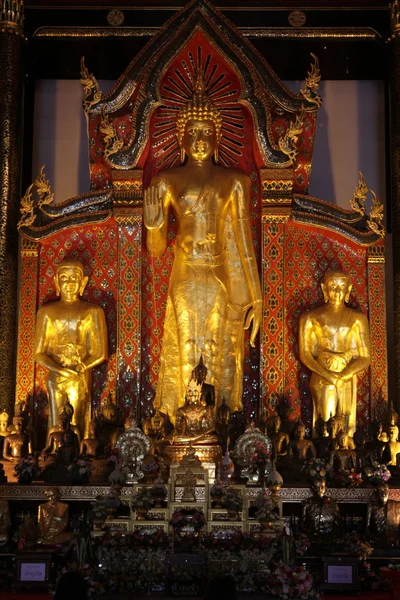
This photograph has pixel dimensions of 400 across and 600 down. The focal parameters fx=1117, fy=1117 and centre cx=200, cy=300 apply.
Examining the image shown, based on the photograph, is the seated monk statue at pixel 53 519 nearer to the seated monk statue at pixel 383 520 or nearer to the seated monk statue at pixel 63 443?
the seated monk statue at pixel 63 443

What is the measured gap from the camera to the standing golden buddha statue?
10.3 metres

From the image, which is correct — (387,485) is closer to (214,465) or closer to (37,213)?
(214,465)

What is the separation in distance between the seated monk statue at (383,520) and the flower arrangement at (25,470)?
2680 mm

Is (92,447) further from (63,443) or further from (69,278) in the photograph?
(69,278)

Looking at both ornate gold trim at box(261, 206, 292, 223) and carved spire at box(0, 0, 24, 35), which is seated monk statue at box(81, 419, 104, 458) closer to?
ornate gold trim at box(261, 206, 292, 223)

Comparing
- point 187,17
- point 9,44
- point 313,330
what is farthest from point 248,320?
point 9,44

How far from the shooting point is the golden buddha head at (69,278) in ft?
34.0

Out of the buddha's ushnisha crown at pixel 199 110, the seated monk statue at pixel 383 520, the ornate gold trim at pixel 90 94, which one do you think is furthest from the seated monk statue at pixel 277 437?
the ornate gold trim at pixel 90 94

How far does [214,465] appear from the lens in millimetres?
8930

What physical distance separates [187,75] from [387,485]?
14.8ft

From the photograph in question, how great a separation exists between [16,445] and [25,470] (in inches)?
26.3

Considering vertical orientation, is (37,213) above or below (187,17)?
below

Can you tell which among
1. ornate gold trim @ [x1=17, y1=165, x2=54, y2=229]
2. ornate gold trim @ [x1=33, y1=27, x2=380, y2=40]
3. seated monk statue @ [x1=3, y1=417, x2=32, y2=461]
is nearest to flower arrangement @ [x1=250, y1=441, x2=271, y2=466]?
seated monk statue @ [x1=3, y1=417, x2=32, y2=461]

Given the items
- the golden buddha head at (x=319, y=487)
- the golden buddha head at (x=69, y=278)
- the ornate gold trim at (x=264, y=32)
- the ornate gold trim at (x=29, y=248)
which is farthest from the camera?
the ornate gold trim at (x=264, y=32)
